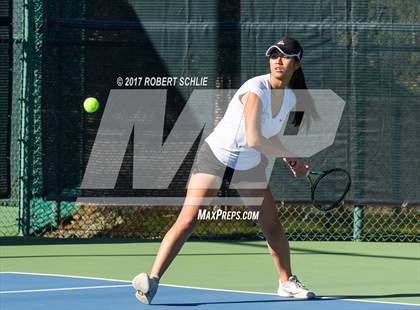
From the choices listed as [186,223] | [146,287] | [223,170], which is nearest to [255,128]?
[223,170]

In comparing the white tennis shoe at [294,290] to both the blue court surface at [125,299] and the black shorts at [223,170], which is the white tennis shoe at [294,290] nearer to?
the blue court surface at [125,299]

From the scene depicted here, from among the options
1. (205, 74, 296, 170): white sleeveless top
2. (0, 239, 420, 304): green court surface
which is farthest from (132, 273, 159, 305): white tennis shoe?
(0, 239, 420, 304): green court surface

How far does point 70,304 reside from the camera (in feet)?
21.8

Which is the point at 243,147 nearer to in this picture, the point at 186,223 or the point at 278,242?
the point at 186,223

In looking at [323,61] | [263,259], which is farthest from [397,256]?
[323,61]

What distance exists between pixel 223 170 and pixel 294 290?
3.06 ft

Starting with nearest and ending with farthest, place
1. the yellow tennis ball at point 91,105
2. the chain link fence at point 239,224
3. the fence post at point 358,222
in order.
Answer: the yellow tennis ball at point 91,105 → the fence post at point 358,222 → the chain link fence at point 239,224

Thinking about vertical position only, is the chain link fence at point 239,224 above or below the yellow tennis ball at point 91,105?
below

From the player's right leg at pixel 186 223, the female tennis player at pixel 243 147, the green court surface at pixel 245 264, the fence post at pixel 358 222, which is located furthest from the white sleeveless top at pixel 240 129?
the fence post at pixel 358 222

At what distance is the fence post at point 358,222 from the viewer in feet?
37.0

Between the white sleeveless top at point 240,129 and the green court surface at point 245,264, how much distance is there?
3.83 ft

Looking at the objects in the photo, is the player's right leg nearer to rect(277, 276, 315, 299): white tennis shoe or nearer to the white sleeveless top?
the white sleeveless top

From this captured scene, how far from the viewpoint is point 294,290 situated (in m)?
7.08

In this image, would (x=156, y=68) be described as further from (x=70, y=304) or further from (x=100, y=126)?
(x=70, y=304)
